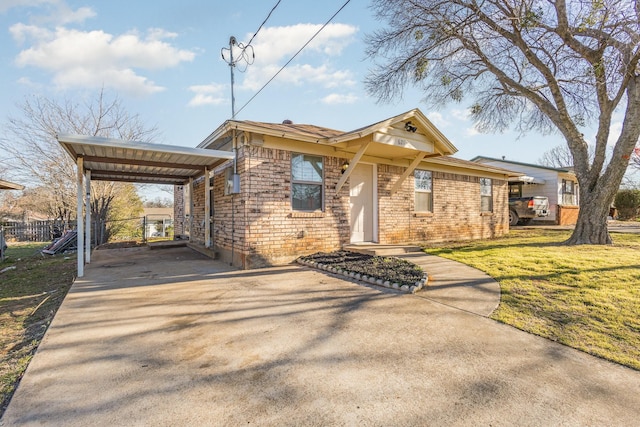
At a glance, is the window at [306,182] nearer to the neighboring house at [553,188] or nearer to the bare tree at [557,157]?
the neighboring house at [553,188]

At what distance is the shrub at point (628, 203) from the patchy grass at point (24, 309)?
90.6ft

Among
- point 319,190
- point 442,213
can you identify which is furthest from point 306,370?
point 442,213

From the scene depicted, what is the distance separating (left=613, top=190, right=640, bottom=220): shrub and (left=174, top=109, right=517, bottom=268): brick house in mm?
17598

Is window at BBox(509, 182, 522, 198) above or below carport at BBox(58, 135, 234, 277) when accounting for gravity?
above

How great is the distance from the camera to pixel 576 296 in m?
4.27

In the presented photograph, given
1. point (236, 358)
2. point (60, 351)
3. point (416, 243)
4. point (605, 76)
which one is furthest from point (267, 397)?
point (605, 76)

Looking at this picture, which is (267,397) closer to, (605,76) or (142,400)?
(142,400)

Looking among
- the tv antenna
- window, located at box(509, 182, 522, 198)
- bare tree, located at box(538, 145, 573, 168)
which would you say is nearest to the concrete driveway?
the tv antenna

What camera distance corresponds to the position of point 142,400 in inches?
85.8

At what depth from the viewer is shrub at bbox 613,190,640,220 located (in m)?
20.2

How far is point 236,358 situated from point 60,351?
163 centimetres

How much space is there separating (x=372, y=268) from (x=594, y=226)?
677 cm

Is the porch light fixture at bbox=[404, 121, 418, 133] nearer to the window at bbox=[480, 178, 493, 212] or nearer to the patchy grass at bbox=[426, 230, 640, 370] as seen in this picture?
the patchy grass at bbox=[426, 230, 640, 370]

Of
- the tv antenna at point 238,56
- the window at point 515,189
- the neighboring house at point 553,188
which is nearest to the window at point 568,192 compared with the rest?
the neighboring house at point 553,188
